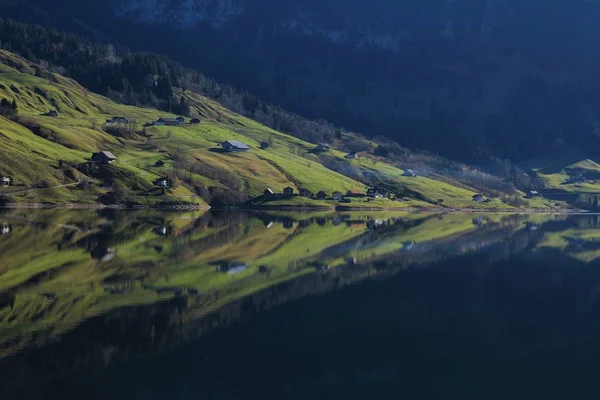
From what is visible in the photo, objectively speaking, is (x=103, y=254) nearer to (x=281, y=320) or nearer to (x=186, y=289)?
(x=186, y=289)

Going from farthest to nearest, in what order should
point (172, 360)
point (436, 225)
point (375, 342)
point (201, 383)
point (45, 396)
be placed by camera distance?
point (436, 225) → point (375, 342) → point (172, 360) → point (201, 383) → point (45, 396)

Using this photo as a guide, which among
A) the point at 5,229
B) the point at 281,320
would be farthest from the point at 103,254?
the point at 281,320

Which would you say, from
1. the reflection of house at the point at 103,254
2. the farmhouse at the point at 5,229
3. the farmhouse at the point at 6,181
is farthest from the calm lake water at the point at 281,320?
the farmhouse at the point at 6,181

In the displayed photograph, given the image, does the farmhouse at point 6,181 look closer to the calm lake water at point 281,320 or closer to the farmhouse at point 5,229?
the farmhouse at point 5,229

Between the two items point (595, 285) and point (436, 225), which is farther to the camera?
point (436, 225)

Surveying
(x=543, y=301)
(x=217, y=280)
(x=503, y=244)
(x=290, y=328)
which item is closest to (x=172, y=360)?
(x=290, y=328)

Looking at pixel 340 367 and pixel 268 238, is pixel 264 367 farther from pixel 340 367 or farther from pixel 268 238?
pixel 268 238
